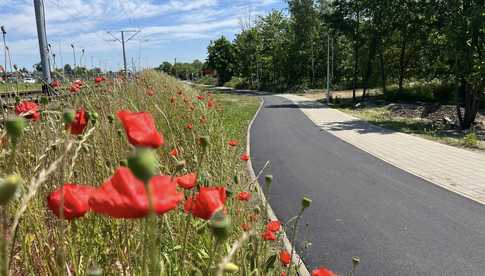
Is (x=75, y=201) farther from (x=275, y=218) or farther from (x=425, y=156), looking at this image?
(x=425, y=156)

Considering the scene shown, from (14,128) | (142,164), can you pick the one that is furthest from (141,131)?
(142,164)

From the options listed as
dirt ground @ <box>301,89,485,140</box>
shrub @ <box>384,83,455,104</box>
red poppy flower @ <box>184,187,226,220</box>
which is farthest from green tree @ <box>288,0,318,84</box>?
red poppy flower @ <box>184,187,226,220</box>

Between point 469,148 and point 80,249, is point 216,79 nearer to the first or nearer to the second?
point 469,148

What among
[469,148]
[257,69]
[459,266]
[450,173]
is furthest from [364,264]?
[257,69]

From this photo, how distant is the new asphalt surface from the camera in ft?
14.6

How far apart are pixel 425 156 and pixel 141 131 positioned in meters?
9.93

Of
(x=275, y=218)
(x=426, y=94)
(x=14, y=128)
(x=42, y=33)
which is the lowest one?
(x=275, y=218)

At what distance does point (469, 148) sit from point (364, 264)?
799 cm

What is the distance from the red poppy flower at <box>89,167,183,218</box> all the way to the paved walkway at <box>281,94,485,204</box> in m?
6.84

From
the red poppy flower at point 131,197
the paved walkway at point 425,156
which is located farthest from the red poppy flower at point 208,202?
the paved walkway at point 425,156

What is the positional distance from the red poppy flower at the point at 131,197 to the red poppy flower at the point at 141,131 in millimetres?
191

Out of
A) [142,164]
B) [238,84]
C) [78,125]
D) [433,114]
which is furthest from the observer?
[238,84]

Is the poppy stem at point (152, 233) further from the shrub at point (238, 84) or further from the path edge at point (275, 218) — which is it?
the shrub at point (238, 84)

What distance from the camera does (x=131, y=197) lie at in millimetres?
636
